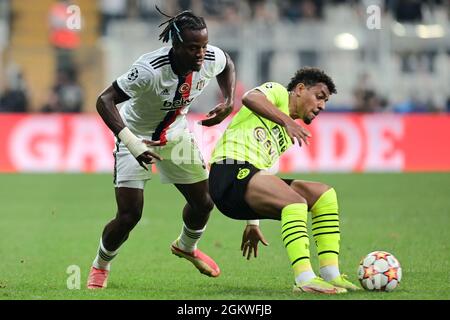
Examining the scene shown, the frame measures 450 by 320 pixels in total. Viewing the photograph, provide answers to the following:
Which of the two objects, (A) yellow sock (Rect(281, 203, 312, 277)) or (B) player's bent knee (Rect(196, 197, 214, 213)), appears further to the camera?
(B) player's bent knee (Rect(196, 197, 214, 213))

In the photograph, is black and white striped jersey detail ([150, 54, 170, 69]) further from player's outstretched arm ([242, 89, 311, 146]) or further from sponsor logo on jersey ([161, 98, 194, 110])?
player's outstretched arm ([242, 89, 311, 146])

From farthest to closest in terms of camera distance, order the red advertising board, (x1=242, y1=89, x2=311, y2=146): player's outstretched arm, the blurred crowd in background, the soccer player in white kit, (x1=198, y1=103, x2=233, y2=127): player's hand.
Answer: the blurred crowd in background
the red advertising board
(x1=198, y1=103, x2=233, y2=127): player's hand
the soccer player in white kit
(x1=242, y1=89, x2=311, y2=146): player's outstretched arm

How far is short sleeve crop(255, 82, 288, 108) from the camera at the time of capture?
808 cm

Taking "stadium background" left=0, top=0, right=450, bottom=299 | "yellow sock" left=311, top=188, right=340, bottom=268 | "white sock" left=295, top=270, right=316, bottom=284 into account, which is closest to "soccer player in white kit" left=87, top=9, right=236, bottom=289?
"stadium background" left=0, top=0, right=450, bottom=299

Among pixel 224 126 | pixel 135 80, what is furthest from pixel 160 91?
pixel 224 126

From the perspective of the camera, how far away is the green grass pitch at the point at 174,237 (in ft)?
27.6

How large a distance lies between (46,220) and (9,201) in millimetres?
2822

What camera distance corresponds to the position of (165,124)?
909cm

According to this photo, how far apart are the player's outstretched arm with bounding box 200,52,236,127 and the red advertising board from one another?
13.3m

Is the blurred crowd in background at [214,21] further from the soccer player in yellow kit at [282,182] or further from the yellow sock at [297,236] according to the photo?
the yellow sock at [297,236]

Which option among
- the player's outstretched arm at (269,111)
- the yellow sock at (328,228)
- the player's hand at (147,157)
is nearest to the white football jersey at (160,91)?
the player's hand at (147,157)

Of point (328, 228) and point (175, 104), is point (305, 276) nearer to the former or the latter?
point (328, 228)
